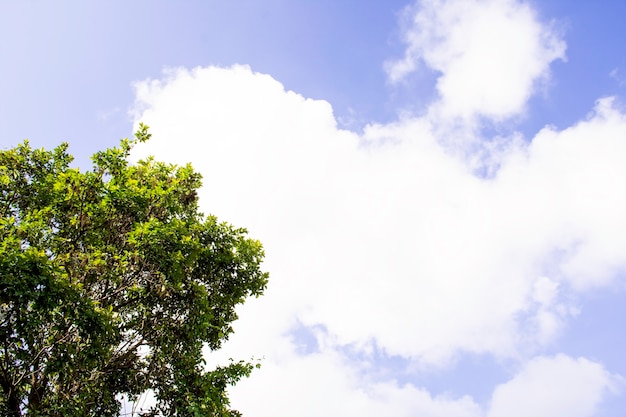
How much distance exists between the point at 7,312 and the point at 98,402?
19.4 feet

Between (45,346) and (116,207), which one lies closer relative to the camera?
(45,346)

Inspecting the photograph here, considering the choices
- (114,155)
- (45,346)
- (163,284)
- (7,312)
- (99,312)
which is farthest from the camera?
(114,155)

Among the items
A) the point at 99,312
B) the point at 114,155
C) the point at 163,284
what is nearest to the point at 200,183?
the point at 114,155

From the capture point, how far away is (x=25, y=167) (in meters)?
14.2

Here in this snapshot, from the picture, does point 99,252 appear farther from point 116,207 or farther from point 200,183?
point 200,183

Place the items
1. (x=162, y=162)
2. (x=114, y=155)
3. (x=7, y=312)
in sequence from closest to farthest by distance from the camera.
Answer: (x=7, y=312), (x=114, y=155), (x=162, y=162)

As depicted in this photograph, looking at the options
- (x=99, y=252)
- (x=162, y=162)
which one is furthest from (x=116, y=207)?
(x=162, y=162)

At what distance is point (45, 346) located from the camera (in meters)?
11.5

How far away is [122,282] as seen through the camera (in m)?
13.3

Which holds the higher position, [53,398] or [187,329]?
[187,329]

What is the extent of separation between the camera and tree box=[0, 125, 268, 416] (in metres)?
11.9

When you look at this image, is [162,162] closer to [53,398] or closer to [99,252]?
[99,252]

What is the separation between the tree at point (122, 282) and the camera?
467 inches

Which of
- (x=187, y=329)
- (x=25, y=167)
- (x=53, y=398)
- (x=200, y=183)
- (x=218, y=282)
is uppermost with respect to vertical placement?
(x=200, y=183)
